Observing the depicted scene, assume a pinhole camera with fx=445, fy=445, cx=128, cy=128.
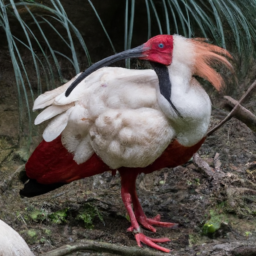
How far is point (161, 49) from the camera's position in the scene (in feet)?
8.94

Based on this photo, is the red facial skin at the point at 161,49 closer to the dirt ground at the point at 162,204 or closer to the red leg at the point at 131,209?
the red leg at the point at 131,209

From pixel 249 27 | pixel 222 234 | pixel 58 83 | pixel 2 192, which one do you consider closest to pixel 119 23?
pixel 58 83

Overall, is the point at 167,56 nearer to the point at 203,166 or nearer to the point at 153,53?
the point at 153,53

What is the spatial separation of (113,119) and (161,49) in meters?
0.52

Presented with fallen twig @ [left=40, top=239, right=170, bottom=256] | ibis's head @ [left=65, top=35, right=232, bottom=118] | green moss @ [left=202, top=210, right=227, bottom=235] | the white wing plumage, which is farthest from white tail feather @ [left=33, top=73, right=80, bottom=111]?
green moss @ [left=202, top=210, right=227, bottom=235]

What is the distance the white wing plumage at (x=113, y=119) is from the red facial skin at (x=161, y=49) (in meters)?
0.19

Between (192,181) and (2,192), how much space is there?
5.43 ft

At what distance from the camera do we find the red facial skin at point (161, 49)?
2.72m

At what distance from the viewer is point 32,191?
11.0ft

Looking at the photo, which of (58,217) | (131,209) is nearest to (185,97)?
(131,209)

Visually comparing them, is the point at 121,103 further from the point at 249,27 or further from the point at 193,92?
the point at 249,27

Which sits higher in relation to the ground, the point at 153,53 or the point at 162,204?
the point at 153,53

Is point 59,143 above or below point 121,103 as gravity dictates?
below

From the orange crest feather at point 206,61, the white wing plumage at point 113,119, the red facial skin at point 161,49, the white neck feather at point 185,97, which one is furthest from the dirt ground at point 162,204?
the red facial skin at point 161,49
